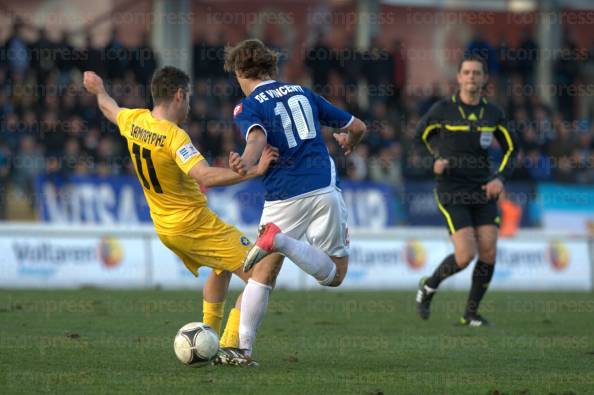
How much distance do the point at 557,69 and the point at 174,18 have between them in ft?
30.8

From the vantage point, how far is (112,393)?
20.6 ft

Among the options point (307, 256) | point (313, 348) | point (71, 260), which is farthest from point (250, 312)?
point (71, 260)

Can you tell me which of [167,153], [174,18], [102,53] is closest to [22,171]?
[102,53]

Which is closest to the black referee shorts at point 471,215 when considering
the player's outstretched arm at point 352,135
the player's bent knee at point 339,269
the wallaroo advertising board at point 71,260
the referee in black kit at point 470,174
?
the referee in black kit at point 470,174

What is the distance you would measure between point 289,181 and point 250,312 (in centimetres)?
96

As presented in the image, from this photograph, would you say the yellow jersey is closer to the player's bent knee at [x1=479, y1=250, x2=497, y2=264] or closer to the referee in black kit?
the referee in black kit

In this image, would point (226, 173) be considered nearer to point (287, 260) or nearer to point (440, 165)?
point (440, 165)

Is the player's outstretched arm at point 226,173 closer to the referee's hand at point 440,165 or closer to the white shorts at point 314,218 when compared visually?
the white shorts at point 314,218

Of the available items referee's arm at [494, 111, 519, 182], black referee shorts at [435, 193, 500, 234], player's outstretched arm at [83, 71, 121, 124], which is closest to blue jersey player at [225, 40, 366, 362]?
player's outstretched arm at [83, 71, 121, 124]

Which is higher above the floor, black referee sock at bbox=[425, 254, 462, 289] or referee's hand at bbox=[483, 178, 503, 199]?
referee's hand at bbox=[483, 178, 503, 199]

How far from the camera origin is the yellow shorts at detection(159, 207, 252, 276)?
25.3 ft

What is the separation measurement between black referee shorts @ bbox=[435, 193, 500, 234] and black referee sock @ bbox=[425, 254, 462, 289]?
1.02ft

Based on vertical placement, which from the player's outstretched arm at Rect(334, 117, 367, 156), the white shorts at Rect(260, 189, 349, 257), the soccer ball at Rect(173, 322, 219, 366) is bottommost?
the soccer ball at Rect(173, 322, 219, 366)

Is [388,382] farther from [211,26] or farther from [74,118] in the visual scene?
[211,26]
